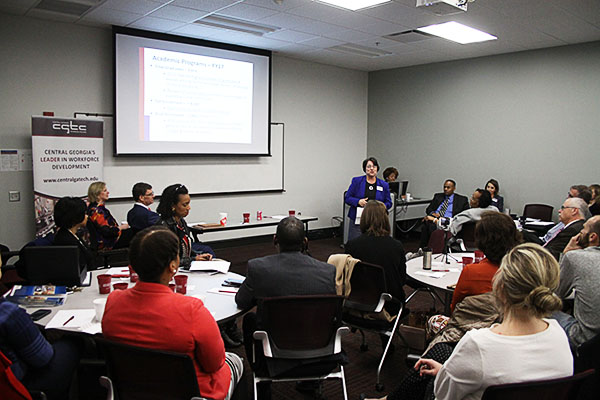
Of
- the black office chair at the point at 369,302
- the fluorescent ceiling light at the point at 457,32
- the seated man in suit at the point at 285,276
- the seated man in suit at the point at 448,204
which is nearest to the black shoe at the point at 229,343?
the black office chair at the point at 369,302

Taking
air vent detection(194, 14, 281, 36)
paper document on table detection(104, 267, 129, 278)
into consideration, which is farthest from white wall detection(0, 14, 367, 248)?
paper document on table detection(104, 267, 129, 278)

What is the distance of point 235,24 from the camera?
600cm

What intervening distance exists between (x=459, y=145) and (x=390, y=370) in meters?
5.81

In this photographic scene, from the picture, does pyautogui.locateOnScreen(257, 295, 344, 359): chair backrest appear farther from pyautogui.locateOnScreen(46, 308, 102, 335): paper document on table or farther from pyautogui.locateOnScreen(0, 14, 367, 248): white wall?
pyautogui.locateOnScreen(0, 14, 367, 248): white wall

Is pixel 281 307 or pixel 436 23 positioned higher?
pixel 436 23

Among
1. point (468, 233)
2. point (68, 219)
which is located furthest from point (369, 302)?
point (468, 233)

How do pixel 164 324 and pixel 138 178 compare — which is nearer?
pixel 164 324

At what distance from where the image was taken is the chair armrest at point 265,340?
2293 mm

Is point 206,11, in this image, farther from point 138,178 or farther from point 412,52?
point 412,52

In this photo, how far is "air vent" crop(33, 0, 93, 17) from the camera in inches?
198

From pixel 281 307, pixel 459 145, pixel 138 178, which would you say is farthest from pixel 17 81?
pixel 459 145

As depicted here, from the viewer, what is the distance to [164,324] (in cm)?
171

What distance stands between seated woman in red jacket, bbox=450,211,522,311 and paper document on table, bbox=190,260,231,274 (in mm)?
1598

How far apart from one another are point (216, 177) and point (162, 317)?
5.81 metres
